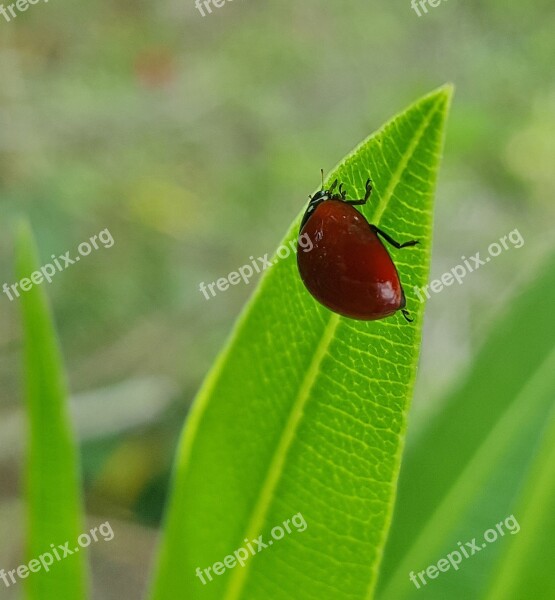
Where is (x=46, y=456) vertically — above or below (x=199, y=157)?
below

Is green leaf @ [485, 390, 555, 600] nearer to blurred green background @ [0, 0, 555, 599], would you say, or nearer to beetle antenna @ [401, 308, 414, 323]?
beetle antenna @ [401, 308, 414, 323]

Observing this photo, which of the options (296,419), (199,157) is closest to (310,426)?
(296,419)

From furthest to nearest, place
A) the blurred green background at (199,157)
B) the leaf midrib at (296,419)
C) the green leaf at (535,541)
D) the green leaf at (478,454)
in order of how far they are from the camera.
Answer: the blurred green background at (199,157)
the green leaf at (478,454)
the green leaf at (535,541)
the leaf midrib at (296,419)

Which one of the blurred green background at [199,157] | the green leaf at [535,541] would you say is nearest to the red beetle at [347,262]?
the green leaf at [535,541]

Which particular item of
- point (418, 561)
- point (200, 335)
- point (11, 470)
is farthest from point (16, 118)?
point (418, 561)

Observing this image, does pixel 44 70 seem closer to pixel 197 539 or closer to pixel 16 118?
pixel 16 118

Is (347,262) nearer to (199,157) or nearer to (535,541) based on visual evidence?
(535,541)

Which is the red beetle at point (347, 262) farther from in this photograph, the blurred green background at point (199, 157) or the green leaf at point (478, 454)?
the blurred green background at point (199, 157)
